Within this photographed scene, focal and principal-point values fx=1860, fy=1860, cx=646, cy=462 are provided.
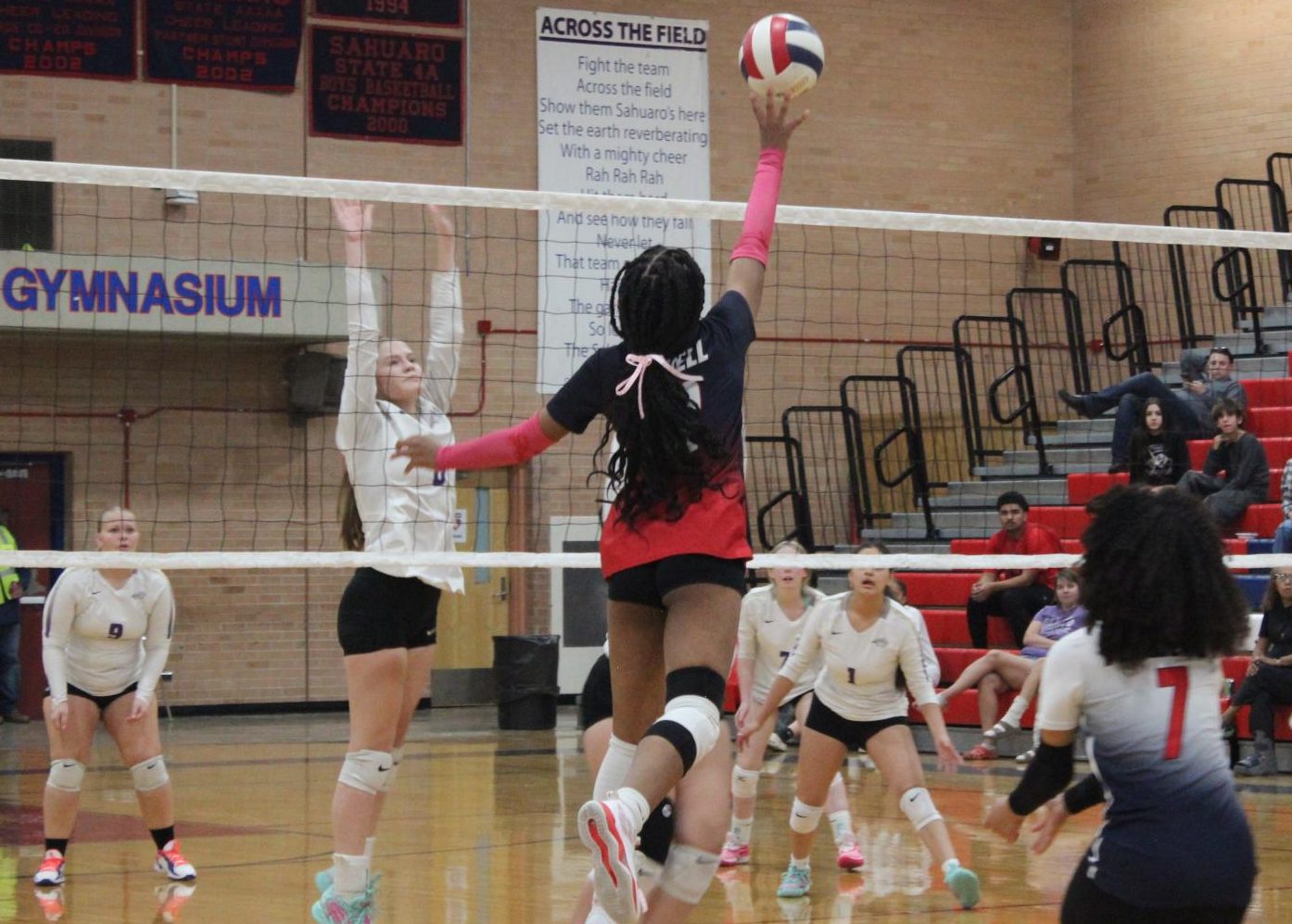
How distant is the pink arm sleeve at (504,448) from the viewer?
178 inches

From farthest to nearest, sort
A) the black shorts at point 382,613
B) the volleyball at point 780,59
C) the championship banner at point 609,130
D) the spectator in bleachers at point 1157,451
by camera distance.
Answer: the championship banner at point 609,130, the spectator in bleachers at point 1157,451, the black shorts at point 382,613, the volleyball at point 780,59

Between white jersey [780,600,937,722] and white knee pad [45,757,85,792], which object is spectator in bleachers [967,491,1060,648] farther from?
white knee pad [45,757,85,792]

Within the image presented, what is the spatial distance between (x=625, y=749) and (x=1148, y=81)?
17405 mm

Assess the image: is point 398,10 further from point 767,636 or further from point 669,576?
point 669,576

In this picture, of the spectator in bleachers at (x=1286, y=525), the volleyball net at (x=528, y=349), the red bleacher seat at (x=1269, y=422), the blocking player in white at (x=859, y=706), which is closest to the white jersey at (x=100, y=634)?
the blocking player in white at (x=859, y=706)

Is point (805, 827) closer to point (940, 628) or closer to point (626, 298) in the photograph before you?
point (626, 298)

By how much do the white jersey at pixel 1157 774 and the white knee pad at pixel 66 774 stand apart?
18.3 ft

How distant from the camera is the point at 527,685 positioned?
16828 mm

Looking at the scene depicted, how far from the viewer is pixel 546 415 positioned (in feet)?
14.8

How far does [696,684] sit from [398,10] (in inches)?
591

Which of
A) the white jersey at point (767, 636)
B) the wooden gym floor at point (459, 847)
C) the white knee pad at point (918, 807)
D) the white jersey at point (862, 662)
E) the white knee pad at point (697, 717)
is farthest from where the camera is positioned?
the white jersey at point (767, 636)

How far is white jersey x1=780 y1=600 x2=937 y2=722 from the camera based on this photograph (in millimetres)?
7918

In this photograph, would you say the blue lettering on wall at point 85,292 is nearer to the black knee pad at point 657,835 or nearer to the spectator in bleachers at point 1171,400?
the spectator in bleachers at point 1171,400

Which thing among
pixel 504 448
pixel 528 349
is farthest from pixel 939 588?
pixel 504 448
